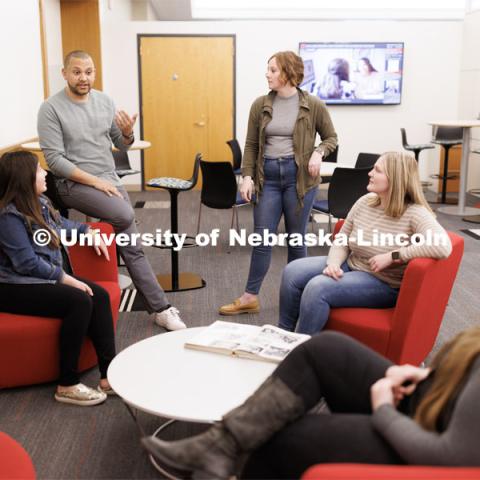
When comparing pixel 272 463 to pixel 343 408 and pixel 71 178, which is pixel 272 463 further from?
pixel 71 178

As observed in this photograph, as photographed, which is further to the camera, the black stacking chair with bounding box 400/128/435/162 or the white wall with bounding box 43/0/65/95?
the black stacking chair with bounding box 400/128/435/162

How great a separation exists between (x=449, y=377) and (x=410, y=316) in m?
1.19

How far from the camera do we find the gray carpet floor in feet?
8.25

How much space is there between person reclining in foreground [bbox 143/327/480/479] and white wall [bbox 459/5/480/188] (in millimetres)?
7562

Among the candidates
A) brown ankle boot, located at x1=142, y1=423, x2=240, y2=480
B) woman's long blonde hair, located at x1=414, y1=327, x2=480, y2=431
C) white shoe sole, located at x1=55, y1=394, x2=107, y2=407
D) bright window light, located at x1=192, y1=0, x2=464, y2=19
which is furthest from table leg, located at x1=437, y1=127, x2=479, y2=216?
brown ankle boot, located at x1=142, y1=423, x2=240, y2=480

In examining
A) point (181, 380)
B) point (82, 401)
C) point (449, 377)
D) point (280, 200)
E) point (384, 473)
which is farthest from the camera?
point (280, 200)

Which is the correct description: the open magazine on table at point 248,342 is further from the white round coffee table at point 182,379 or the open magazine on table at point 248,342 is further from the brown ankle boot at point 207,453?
the brown ankle boot at point 207,453

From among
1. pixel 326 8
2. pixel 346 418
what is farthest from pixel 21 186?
pixel 326 8

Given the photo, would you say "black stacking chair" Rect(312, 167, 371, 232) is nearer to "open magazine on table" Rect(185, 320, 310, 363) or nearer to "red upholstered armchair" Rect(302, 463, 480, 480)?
"open magazine on table" Rect(185, 320, 310, 363)

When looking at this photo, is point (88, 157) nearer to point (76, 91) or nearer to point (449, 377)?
point (76, 91)

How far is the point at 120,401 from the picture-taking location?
2.99 m

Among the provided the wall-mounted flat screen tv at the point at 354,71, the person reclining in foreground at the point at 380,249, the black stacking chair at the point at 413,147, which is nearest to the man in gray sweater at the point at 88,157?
the person reclining in foreground at the point at 380,249

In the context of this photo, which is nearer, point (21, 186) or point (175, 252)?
point (21, 186)

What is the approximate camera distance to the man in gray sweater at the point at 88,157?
11.8ft
